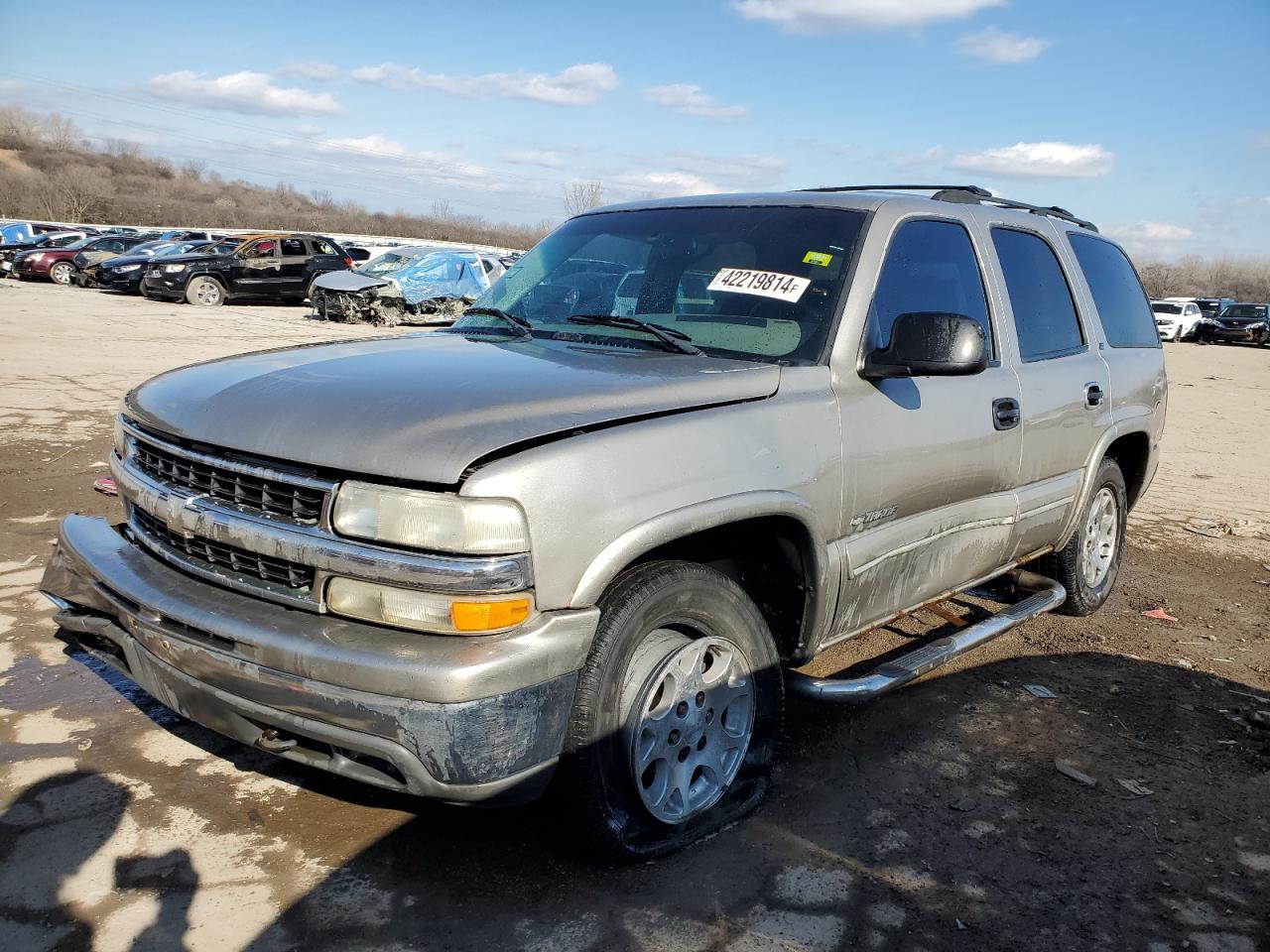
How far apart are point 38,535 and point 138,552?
126 inches

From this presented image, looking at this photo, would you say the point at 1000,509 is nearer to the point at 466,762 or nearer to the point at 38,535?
the point at 466,762

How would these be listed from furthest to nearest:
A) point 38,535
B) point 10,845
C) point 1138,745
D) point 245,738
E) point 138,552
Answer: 1. point 38,535
2. point 1138,745
3. point 138,552
4. point 10,845
5. point 245,738

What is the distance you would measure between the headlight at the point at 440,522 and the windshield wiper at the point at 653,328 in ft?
3.81

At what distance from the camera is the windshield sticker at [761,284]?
348 centimetres

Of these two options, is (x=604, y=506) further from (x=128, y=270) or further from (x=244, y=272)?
(x=128, y=270)

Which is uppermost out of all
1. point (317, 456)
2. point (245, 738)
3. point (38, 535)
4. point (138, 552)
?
point (317, 456)

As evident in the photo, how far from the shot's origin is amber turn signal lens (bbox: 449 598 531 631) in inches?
94.3

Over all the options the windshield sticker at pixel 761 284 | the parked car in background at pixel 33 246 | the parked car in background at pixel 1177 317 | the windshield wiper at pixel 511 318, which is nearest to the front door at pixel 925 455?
the windshield sticker at pixel 761 284

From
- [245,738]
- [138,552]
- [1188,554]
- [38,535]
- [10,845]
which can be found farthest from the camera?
[1188,554]

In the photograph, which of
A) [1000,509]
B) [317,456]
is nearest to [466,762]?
[317,456]

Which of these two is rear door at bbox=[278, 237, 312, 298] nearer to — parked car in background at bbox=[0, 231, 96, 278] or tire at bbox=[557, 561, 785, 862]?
parked car in background at bbox=[0, 231, 96, 278]

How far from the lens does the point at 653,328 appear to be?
347 centimetres

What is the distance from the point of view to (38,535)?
5.67 metres

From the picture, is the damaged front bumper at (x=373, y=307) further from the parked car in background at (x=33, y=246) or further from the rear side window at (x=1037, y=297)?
the rear side window at (x=1037, y=297)
